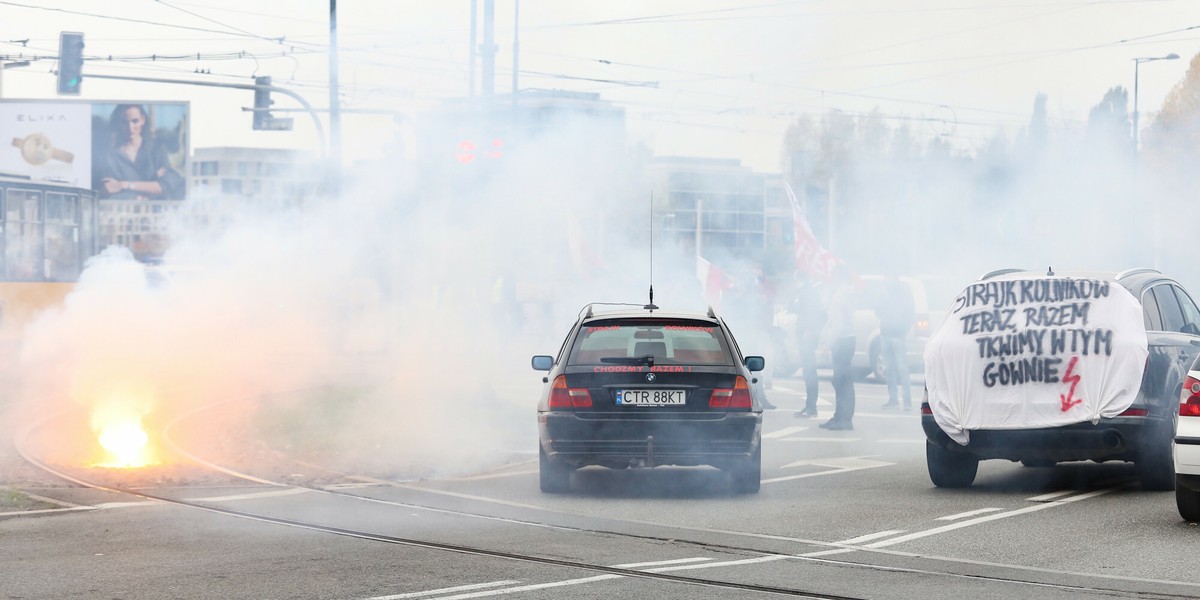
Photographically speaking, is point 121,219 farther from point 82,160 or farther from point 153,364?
point 153,364

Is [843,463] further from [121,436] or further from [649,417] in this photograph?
[121,436]

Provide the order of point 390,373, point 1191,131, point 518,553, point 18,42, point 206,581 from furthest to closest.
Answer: point 1191,131, point 18,42, point 390,373, point 518,553, point 206,581

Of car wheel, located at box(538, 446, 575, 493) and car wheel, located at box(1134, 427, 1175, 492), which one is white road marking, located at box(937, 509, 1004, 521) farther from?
car wheel, located at box(538, 446, 575, 493)

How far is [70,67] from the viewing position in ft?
92.2

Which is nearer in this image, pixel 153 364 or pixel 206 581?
pixel 206 581

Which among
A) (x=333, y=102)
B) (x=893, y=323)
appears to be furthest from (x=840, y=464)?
(x=333, y=102)

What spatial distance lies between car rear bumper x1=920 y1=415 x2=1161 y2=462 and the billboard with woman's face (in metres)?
44.0

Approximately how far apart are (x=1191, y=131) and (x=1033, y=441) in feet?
117

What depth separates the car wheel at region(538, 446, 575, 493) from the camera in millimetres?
11156

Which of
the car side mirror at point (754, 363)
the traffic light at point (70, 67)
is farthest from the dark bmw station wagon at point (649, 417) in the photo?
the traffic light at point (70, 67)

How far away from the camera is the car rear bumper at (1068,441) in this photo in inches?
417

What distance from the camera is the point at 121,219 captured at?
50156 millimetres

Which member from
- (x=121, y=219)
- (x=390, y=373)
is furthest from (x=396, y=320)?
(x=121, y=219)

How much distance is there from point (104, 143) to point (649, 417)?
44.4m
